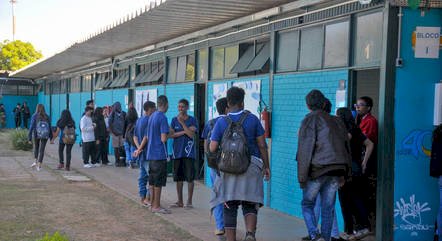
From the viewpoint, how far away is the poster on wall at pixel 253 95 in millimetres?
10062

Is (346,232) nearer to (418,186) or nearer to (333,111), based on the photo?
(418,186)

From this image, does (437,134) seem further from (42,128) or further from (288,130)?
(42,128)

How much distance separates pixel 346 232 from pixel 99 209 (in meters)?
4.30

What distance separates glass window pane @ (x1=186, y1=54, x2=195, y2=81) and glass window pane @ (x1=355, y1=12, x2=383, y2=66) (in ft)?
21.1

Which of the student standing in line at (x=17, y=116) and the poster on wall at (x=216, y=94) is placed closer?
the poster on wall at (x=216, y=94)

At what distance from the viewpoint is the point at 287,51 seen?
938 centimetres

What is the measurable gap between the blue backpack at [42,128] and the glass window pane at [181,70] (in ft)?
11.9

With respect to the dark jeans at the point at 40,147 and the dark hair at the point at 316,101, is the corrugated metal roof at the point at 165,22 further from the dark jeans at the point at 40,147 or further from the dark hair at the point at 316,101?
the dark hair at the point at 316,101

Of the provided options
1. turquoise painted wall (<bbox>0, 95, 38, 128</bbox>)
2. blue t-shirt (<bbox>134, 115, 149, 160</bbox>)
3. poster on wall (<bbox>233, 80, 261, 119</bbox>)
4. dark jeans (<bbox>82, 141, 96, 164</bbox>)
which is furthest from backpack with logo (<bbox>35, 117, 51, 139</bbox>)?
turquoise painted wall (<bbox>0, 95, 38, 128</bbox>)

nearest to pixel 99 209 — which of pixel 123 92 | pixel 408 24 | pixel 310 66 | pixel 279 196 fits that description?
pixel 279 196

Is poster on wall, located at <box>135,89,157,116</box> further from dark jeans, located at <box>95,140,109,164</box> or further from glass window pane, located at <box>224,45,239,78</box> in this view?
glass window pane, located at <box>224,45,239,78</box>

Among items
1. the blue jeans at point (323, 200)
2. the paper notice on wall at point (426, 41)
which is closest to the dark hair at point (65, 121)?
the blue jeans at point (323, 200)

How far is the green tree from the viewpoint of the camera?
68000 millimetres

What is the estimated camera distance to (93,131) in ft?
51.3
